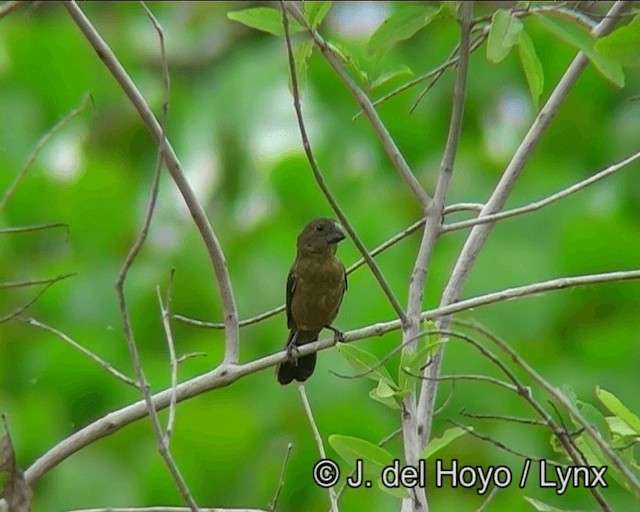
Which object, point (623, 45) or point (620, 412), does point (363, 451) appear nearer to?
point (620, 412)

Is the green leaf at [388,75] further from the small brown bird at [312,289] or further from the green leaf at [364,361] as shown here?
the small brown bird at [312,289]

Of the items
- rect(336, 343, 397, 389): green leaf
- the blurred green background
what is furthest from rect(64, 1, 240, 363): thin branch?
the blurred green background

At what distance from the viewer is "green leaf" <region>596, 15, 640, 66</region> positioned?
6.30 ft

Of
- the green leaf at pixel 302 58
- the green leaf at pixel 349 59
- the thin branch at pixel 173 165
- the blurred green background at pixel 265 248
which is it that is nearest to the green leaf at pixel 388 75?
the green leaf at pixel 349 59

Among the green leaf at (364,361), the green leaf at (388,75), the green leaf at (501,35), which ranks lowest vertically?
the green leaf at (364,361)

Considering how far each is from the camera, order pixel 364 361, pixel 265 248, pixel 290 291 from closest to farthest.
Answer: pixel 364 361 → pixel 290 291 → pixel 265 248

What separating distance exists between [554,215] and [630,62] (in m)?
3.93

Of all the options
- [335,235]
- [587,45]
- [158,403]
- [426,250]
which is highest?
[335,235]

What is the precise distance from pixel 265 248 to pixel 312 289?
69.8 inches

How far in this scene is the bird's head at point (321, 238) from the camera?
12.2 feet

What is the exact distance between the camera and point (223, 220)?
20.2 ft

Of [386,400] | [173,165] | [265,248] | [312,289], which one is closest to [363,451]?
[386,400]

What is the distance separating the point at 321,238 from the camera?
377cm

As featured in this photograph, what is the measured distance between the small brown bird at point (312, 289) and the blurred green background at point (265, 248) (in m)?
0.49
